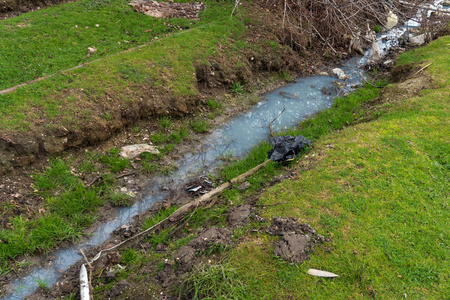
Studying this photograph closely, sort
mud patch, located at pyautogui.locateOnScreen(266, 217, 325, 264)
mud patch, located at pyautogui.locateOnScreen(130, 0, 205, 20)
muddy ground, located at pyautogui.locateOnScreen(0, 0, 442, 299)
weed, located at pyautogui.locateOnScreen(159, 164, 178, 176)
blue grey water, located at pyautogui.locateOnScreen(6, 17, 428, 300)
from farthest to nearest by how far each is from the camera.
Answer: mud patch, located at pyautogui.locateOnScreen(130, 0, 205, 20), weed, located at pyautogui.locateOnScreen(159, 164, 178, 176), blue grey water, located at pyautogui.locateOnScreen(6, 17, 428, 300), muddy ground, located at pyautogui.locateOnScreen(0, 0, 442, 299), mud patch, located at pyautogui.locateOnScreen(266, 217, 325, 264)

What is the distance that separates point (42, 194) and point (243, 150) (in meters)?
3.85

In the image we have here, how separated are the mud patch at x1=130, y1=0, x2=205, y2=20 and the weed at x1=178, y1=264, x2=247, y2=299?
8578 mm

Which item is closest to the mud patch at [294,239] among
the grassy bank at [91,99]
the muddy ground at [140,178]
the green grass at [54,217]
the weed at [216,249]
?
the muddy ground at [140,178]

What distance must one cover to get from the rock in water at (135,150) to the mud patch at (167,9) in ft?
17.3

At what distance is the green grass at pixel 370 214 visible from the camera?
10.5ft

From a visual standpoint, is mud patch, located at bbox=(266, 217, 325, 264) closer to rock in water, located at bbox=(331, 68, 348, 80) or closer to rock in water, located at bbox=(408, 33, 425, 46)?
rock in water, located at bbox=(331, 68, 348, 80)

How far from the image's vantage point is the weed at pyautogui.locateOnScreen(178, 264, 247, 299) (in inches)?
121

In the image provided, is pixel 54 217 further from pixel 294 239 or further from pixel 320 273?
pixel 320 273

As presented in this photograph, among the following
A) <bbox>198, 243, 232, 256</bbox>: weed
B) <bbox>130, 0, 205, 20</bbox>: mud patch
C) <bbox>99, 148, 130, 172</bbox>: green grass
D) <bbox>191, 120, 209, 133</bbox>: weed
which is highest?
<bbox>130, 0, 205, 20</bbox>: mud patch

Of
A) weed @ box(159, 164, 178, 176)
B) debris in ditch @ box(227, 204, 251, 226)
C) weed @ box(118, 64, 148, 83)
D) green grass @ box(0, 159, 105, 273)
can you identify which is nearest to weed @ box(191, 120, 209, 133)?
weed @ box(159, 164, 178, 176)

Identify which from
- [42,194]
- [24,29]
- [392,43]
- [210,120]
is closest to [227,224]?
[42,194]

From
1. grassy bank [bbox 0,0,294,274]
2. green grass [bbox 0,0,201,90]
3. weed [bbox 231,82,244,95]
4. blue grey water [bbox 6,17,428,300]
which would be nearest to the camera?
blue grey water [bbox 6,17,428,300]

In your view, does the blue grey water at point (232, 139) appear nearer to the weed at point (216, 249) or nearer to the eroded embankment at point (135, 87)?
the eroded embankment at point (135, 87)

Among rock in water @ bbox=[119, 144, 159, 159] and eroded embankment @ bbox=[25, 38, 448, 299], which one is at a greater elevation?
eroded embankment @ bbox=[25, 38, 448, 299]
